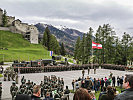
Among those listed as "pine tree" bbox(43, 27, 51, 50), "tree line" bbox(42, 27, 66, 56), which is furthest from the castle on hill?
"tree line" bbox(42, 27, 66, 56)

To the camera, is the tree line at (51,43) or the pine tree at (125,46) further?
the tree line at (51,43)

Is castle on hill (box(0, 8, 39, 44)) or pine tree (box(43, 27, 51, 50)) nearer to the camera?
pine tree (box(43, 27, 51, 50))

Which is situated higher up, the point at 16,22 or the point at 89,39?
the point at 16,22

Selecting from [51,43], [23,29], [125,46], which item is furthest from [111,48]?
[23,29]

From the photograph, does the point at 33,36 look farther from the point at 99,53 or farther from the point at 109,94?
the point at 109,94

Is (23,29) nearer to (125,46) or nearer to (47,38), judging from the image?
(47,38)

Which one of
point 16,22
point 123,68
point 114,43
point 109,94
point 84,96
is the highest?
point 16,22

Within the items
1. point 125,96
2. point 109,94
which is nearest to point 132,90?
point 125,96

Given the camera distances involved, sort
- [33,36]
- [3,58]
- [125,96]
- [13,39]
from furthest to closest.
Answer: [33,36]
[13,39]
[3,58]
[125,96]

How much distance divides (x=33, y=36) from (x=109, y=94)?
339 feet

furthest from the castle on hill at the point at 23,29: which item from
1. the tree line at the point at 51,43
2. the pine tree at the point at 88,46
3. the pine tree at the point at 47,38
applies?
the pine tree at the point at 88,46

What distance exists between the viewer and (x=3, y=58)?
59.6 meters

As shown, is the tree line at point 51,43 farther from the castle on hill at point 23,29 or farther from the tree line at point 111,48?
the tree line at point 111,48

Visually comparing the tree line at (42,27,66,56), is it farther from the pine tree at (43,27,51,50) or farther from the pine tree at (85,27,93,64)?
the pine tree at (85,27,93,64)
